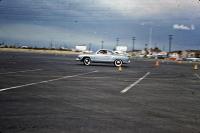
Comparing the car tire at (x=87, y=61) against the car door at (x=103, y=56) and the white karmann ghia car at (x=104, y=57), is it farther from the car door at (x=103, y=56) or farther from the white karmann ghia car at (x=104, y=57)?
the car door at (x=103, y=56)

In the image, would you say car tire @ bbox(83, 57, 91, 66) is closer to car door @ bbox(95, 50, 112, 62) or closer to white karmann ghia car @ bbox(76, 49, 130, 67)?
white karmann ghia car @ bbox(76, 49, 130, 67)

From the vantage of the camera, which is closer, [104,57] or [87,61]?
[104,57]

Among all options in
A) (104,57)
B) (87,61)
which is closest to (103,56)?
(104,57)

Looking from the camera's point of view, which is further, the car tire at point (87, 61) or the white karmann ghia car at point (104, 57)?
the car tire at point (87, 61)

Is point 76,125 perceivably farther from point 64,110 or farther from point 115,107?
point 115,107

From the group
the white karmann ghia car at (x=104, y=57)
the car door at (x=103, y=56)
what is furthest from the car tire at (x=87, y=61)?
the car door at (x=103, y=56)

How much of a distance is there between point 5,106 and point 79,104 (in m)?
1.83

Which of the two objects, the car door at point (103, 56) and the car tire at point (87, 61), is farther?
the car tire at point (87, 61)

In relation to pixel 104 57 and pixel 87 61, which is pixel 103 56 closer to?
pixel 104 57

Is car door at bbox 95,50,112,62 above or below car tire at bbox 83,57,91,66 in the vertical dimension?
above

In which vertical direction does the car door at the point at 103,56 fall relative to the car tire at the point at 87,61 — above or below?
above

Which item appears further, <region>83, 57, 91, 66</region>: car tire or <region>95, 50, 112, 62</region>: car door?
<region>83, 57, 91, 66</region>: car tire

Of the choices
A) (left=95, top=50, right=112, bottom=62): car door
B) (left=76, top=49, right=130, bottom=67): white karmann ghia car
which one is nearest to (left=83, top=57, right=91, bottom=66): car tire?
(left=76, top=49, right=130, bottom=67): white karmann ghia car

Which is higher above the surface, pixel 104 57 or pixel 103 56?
pixel 103 56
